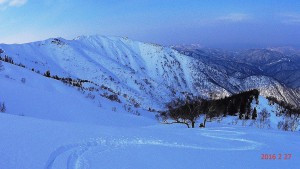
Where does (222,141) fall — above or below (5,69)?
below

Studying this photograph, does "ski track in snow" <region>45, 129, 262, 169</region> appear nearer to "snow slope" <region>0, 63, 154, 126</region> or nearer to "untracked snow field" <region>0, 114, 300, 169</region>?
"untracked snow field" <region>0, 114, 300, 169</region>

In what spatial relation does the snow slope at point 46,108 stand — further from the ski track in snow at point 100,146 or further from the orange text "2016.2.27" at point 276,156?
the orange text "2016.2.27" at point 276,156

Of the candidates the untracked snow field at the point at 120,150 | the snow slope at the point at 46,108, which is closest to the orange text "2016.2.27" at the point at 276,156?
the untracked snow field at the point at 120,150

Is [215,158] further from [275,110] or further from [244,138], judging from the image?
[275,110]

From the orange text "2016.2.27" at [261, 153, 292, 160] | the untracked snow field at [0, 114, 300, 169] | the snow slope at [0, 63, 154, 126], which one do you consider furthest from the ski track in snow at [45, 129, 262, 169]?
the snow slope at [0, 63, 154, 126]

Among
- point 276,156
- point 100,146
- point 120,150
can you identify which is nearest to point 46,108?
point 100,146

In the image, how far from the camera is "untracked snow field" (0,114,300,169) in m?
11.2

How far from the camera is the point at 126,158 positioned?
40.8ft

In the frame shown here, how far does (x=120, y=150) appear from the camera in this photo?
1383 centimetres

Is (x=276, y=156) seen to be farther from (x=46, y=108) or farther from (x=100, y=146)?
(x=46, y=108)

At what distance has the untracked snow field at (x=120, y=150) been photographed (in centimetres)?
1123

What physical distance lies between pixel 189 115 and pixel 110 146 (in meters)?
32.0

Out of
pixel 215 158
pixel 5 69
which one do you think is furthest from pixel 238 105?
pixel 215 158

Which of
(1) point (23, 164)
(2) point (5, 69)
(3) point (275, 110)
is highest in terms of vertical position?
(2) point (5, 69)
